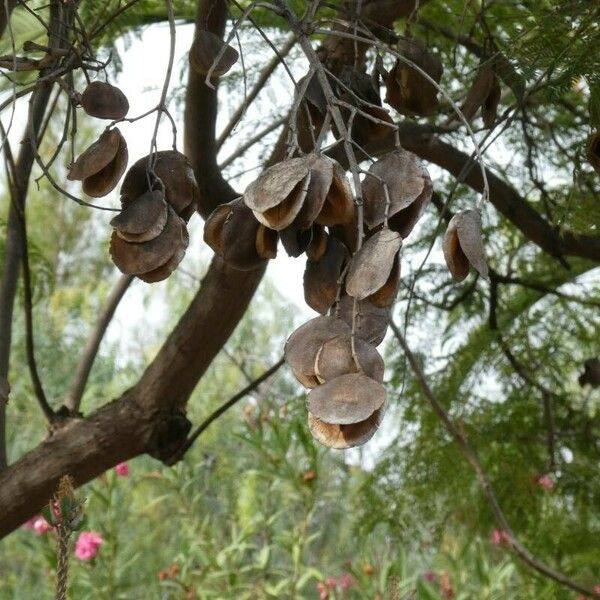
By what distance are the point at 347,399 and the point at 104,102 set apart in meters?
0.28

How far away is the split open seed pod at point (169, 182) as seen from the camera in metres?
0.65

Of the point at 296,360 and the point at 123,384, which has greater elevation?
the point at 123,384

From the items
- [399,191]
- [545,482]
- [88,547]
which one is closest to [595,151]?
[399,191]

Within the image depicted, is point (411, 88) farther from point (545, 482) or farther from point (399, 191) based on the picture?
point (545, 482)

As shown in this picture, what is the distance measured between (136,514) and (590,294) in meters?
2.27

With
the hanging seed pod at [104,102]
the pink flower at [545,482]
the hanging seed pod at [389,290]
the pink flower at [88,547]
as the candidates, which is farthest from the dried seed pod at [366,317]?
the pink flower at [88,547]

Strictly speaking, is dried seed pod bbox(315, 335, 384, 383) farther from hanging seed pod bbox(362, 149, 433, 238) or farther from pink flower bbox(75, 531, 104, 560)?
pink flower bbox(75, 531, 104, 560)

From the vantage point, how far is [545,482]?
5.81ft

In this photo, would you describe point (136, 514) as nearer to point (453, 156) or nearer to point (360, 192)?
point (453, 156)

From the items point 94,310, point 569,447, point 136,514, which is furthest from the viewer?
point 94,310

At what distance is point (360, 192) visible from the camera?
0.54 m

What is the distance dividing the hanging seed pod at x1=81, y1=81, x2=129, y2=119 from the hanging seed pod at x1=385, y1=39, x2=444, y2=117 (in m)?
0.20

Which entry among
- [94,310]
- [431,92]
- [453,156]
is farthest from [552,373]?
[94,310]

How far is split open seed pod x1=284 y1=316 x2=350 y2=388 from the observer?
0.53 m
